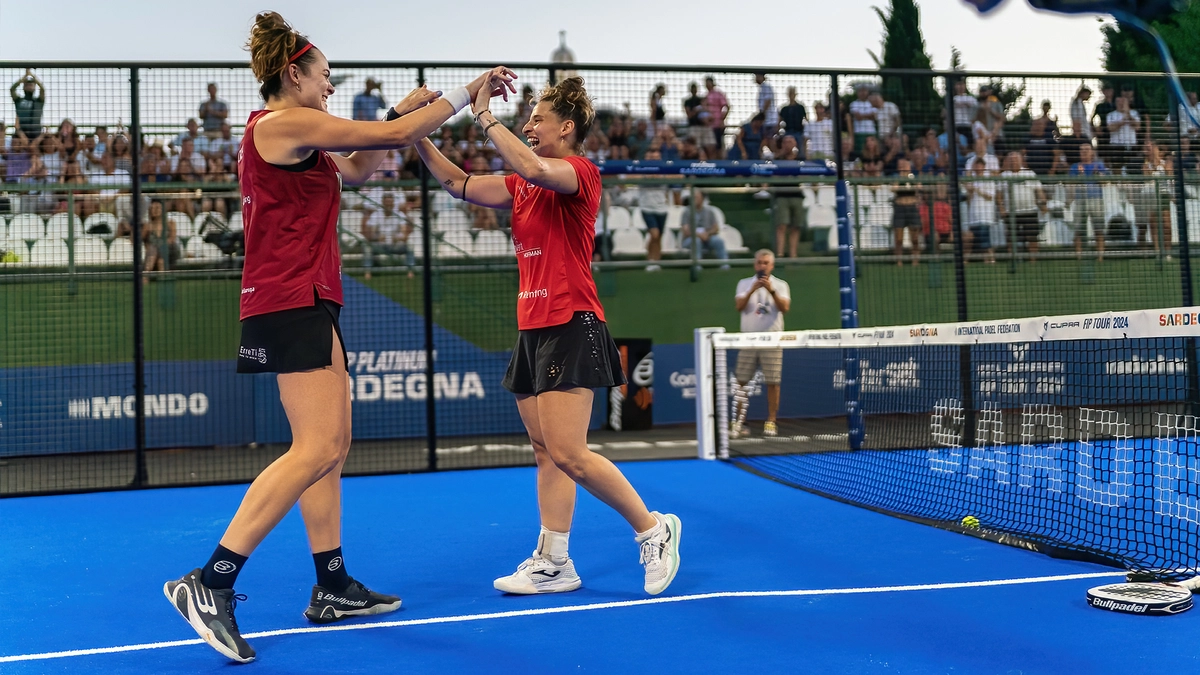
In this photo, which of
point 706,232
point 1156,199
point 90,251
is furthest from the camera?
point 706,232

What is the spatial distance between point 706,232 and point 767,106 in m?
3.79

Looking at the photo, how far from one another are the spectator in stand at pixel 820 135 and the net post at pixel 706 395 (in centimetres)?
208

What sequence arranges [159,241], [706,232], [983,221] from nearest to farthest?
1. [159,241]
2. [983,221]
3. [706,232]

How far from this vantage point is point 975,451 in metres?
8.59

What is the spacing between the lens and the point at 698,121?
9.77m

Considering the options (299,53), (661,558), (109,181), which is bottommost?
(661,558)

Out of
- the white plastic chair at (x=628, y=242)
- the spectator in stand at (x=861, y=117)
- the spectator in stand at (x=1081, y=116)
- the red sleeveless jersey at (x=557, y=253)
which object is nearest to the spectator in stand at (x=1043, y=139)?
the spectator in stand at (x=1081, y=116)

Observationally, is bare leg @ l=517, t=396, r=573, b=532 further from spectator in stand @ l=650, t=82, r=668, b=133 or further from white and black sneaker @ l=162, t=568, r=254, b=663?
spectator in stand @ l=650, t=82, r=668, b=133

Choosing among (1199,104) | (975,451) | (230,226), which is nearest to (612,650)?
(975,451)

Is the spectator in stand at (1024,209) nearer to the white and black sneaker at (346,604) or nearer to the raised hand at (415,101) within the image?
the raised hand at (415,101)

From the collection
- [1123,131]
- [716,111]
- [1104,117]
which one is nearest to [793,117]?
[716,111]

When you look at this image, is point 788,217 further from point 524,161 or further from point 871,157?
point 524,161

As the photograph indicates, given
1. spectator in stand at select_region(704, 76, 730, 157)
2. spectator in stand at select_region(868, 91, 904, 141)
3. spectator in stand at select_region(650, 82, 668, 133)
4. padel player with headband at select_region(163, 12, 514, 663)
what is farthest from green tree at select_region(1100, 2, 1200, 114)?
spectator in stand at select_region(650, 82, 668, 133)

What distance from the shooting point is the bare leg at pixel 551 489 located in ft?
14.7
